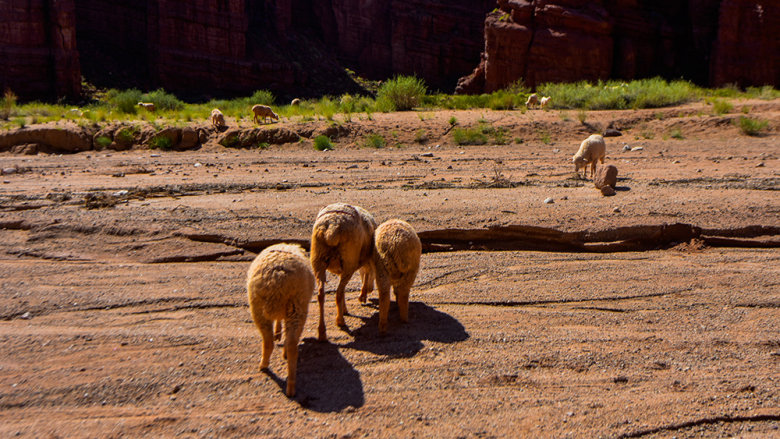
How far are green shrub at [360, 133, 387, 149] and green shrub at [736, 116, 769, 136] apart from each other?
1042 centimetres

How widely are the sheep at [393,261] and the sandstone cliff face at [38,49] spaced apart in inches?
1429

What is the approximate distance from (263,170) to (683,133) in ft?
41.3

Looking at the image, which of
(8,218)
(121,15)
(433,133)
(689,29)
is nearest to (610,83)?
(689,29)

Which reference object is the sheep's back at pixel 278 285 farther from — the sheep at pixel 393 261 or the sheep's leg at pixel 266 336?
the sheep at pixel 393 261

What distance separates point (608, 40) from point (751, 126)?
17803 millimetres

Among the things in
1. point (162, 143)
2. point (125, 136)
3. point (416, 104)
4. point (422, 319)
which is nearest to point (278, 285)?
point (422, 319)

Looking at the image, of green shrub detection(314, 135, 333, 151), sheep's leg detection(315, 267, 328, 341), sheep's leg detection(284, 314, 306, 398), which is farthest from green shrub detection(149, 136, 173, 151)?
sheep's leg detection(284, 314, 306, 398)

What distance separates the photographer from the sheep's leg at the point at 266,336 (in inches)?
167

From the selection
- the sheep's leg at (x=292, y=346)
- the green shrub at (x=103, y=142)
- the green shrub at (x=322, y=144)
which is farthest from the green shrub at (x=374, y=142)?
the sheep's leg at (x=292, y=346)

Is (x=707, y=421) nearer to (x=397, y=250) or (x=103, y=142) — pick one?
(x=397, y=250)

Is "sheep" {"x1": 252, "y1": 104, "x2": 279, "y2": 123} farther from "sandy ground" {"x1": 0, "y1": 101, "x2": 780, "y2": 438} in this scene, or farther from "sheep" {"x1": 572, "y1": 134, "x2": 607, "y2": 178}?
"sheep" {"x1": 572, "y1": 134, "x2": 607, "y2": 178}

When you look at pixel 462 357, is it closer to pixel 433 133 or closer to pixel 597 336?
pixel 597 336

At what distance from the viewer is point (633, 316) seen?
216 inches

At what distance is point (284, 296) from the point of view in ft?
13.5
